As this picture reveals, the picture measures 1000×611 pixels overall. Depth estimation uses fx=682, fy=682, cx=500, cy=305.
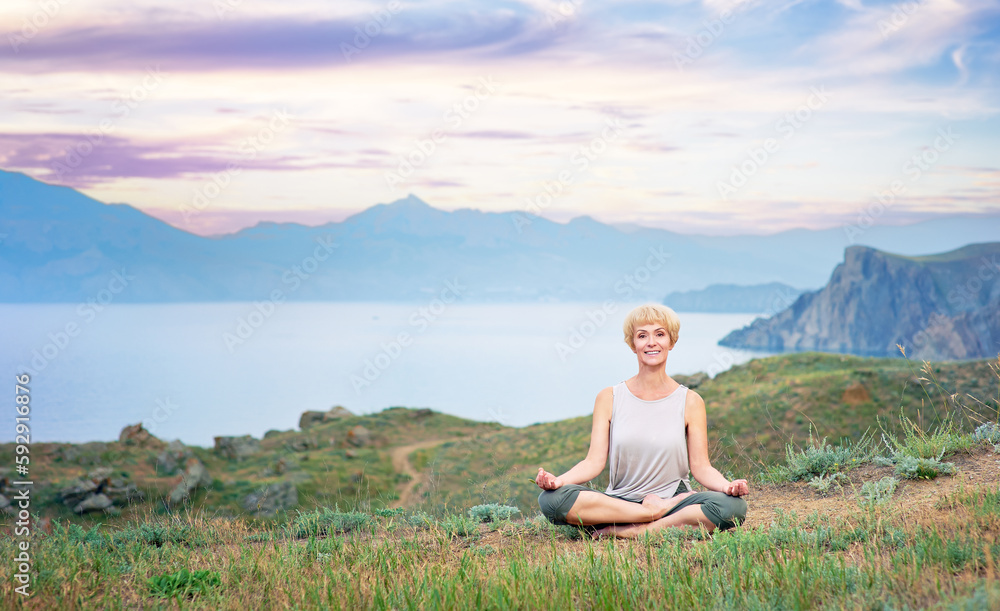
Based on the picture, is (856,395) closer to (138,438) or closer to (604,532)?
(604,532)

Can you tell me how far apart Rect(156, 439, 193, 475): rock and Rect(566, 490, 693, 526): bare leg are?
48292mm

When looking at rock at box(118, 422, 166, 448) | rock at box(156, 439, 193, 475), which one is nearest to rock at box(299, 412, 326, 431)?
rock at box(118, 422, 166, 448)

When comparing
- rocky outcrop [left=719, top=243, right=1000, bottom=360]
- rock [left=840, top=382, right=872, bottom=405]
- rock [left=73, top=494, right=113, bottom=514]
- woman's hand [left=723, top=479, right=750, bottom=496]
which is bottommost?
rock [left=73, top=494, right=113, bottom=514]

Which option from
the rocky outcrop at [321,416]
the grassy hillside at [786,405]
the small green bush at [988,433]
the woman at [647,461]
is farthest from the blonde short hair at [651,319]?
the rocky outcrop at [321,416]

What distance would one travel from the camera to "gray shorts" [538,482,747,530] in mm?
5074

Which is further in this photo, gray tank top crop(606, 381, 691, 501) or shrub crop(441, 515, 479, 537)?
shrub crop(441, 515, 479, 537)

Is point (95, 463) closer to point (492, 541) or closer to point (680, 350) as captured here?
point (492, 541)

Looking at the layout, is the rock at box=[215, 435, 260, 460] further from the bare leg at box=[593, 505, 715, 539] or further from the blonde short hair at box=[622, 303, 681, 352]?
the blonde short hair at box=[622, 303, 681, 352]

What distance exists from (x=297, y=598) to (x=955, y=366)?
5215cm

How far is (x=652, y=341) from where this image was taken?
5.21 metres

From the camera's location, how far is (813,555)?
12.9 ft

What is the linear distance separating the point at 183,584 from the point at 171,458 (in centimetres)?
4957

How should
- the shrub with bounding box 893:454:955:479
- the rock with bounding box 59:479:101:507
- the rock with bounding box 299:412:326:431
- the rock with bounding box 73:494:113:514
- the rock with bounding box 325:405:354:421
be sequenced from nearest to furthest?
the shrub with bounding box 893:454:955:479 → the rock with bounding box 73:494:113:514 → the rock with bounding box 59:479:101:507 → the rock with bounding box 299:412:326:431 → the rock with bounding box 325:405:354:421

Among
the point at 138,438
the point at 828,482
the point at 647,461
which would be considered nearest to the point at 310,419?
the point at 138,438
